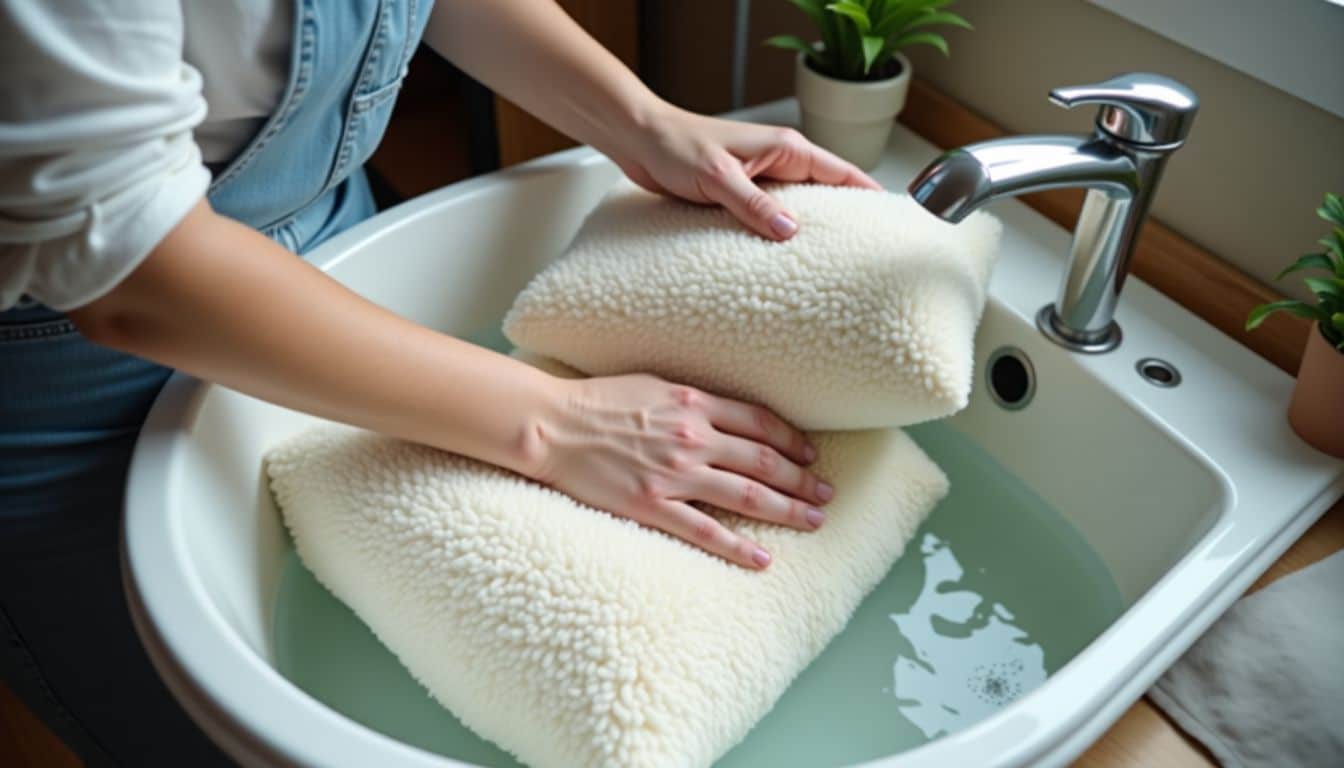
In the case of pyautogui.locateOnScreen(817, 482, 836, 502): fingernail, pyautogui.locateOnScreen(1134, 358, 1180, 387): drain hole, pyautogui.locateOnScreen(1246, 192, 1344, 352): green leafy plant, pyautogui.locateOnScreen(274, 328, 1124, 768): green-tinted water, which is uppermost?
pyautogui.locateOnScreen(1246, 192, 1344, 352): green leafy plant

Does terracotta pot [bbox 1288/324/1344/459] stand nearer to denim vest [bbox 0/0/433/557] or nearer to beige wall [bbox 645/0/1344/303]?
beige wall [bbox 645/0/1344/303]

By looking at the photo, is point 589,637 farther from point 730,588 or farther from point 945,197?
point 945,197

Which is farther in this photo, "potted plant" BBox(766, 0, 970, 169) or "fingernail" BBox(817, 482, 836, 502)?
"potted plant" BBox(766, 0, 970, 169)

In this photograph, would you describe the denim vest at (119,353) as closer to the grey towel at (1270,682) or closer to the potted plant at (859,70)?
the potted plant at (859,70)

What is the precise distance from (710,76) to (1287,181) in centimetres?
69

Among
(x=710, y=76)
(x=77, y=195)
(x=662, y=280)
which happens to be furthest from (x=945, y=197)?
(x=710, y=76)

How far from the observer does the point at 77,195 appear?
0.41 m

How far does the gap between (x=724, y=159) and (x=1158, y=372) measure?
31 cm

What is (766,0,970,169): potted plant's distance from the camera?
75cm

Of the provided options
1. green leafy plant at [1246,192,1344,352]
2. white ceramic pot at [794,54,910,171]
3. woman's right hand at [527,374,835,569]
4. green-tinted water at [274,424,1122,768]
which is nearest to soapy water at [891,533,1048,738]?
green-tinted water at [274,424,1122,768]

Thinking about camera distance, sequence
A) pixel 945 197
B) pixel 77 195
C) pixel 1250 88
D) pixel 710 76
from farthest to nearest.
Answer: pixel 710 76, pixel 1250 88, pixel 945 197, pixel 77 195

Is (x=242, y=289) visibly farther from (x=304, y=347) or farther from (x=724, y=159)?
(x=724, y=159)

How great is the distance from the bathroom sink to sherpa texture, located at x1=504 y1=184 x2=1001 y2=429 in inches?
4.6

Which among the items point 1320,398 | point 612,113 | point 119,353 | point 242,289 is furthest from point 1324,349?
point 119,353
